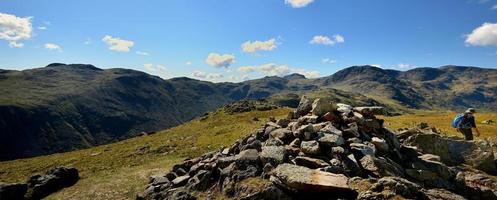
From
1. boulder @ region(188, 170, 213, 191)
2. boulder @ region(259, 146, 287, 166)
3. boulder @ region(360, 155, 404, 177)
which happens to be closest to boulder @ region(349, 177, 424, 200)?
boulder @ region(360, 155, 404, 177)

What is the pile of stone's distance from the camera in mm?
36188

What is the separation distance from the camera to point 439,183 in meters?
26.1

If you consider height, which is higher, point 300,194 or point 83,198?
point 300,194

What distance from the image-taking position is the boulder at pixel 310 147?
26272 millimetres

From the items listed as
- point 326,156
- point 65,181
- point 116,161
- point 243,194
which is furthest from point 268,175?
point 116,161

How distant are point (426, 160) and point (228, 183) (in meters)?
15.2

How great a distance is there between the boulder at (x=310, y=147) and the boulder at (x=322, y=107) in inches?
260

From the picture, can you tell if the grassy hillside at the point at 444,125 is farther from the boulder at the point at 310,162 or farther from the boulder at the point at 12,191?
the boulder at the point at 12,191

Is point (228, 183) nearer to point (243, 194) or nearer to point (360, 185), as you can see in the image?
point (243, 194)

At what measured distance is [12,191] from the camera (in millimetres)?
36344

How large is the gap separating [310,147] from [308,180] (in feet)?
17.6

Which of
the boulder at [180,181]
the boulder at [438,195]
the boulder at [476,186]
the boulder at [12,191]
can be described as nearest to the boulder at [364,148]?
the boulder at [438,195]

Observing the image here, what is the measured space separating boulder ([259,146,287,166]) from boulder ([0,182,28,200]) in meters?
25.5

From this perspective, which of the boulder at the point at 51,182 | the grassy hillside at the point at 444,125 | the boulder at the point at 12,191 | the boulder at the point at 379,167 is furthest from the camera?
the grassy hillside at the point at 444,125
